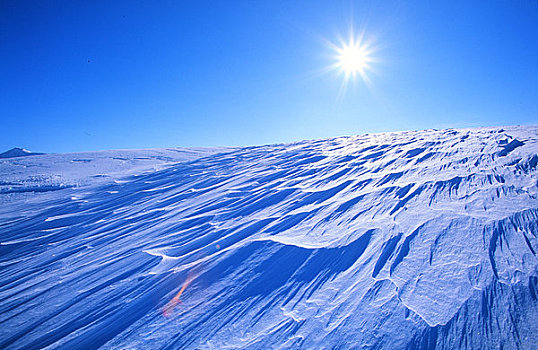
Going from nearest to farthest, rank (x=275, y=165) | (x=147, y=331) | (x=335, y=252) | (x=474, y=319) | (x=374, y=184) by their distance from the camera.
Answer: (x=474, y=319) < (x=147, y=331) < (x=335, y=252) < (x=374, y=184) < (x=275, y=165)

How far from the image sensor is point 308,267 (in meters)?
1.46

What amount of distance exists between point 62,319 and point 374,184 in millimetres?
2897

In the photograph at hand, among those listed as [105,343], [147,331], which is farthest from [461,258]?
[105,343]

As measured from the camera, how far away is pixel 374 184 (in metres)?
2.58

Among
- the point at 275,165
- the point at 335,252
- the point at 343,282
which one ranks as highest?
the point at 275,165

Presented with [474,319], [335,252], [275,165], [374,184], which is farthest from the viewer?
[275,165]

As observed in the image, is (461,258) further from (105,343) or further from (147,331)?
(105,343)

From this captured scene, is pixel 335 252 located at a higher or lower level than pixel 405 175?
lower

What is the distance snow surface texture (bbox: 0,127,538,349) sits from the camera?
1035mm

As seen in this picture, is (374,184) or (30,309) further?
(374,184)

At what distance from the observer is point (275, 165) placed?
456 cm

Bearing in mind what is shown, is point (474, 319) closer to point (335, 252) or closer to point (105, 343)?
point (335, 252)

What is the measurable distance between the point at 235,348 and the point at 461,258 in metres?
1.30

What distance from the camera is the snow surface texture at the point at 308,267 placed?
104 centimetres
